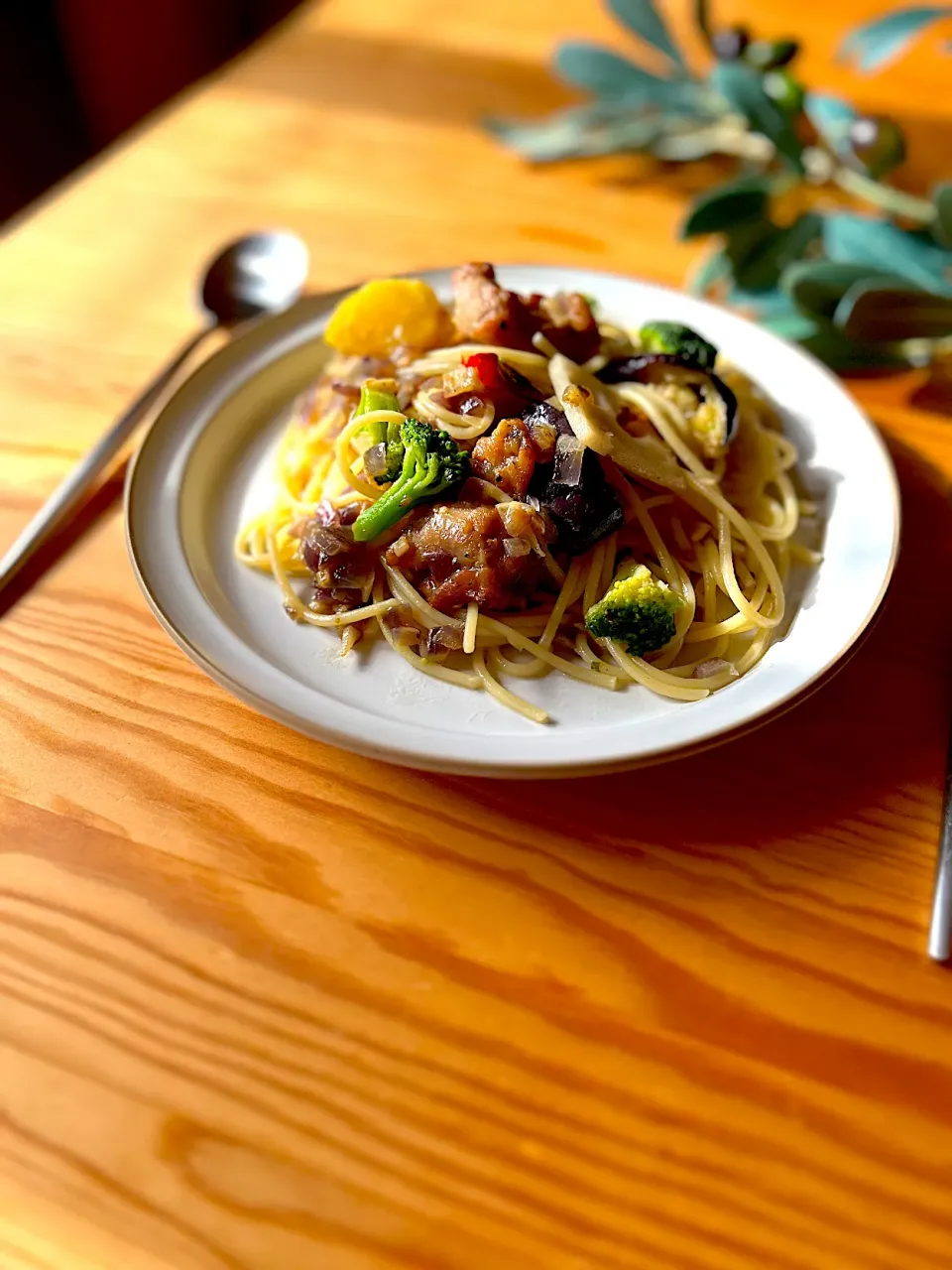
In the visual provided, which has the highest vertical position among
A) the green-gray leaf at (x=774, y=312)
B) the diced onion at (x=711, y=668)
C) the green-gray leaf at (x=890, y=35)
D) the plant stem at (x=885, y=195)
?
the green-gray leaf at (x=890, y=35)

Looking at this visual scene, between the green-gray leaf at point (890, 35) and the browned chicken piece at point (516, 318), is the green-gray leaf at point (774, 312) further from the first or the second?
the green-gray leaf at point (890, 35)

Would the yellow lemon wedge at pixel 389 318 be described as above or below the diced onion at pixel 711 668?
above

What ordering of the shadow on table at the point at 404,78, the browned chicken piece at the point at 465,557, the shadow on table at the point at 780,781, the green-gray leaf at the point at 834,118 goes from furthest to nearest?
1. the shadow on table at the point at 404,78
2. the green-gray leaf at the point at 834,118
3. the browned chicken piece at the point at 465,557
4. the shadow on table at the point at 780,781

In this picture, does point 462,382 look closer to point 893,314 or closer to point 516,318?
point 516,318

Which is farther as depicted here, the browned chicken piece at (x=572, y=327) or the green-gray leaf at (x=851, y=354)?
the green-gray leaf at (x=851, y=354)

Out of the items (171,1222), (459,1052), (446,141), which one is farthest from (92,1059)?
(446,141)

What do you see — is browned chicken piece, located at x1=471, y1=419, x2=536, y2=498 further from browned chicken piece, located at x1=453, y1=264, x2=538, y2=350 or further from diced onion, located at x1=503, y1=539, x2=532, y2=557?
browned chicken piece, located at x1=453, y1=264, x2=538, y2=350

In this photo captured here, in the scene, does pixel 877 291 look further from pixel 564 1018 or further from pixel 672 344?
→ pixel 564 1018

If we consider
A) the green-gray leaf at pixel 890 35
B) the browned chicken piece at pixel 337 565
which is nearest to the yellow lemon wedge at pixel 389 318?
the browned chicken piece at pixel 337 565

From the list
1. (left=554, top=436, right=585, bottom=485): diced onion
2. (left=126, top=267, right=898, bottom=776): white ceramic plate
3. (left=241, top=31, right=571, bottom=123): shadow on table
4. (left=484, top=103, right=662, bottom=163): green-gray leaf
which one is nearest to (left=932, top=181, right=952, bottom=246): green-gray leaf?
(left=126, top=267, right=898, bottom=776): white ceramic plate
